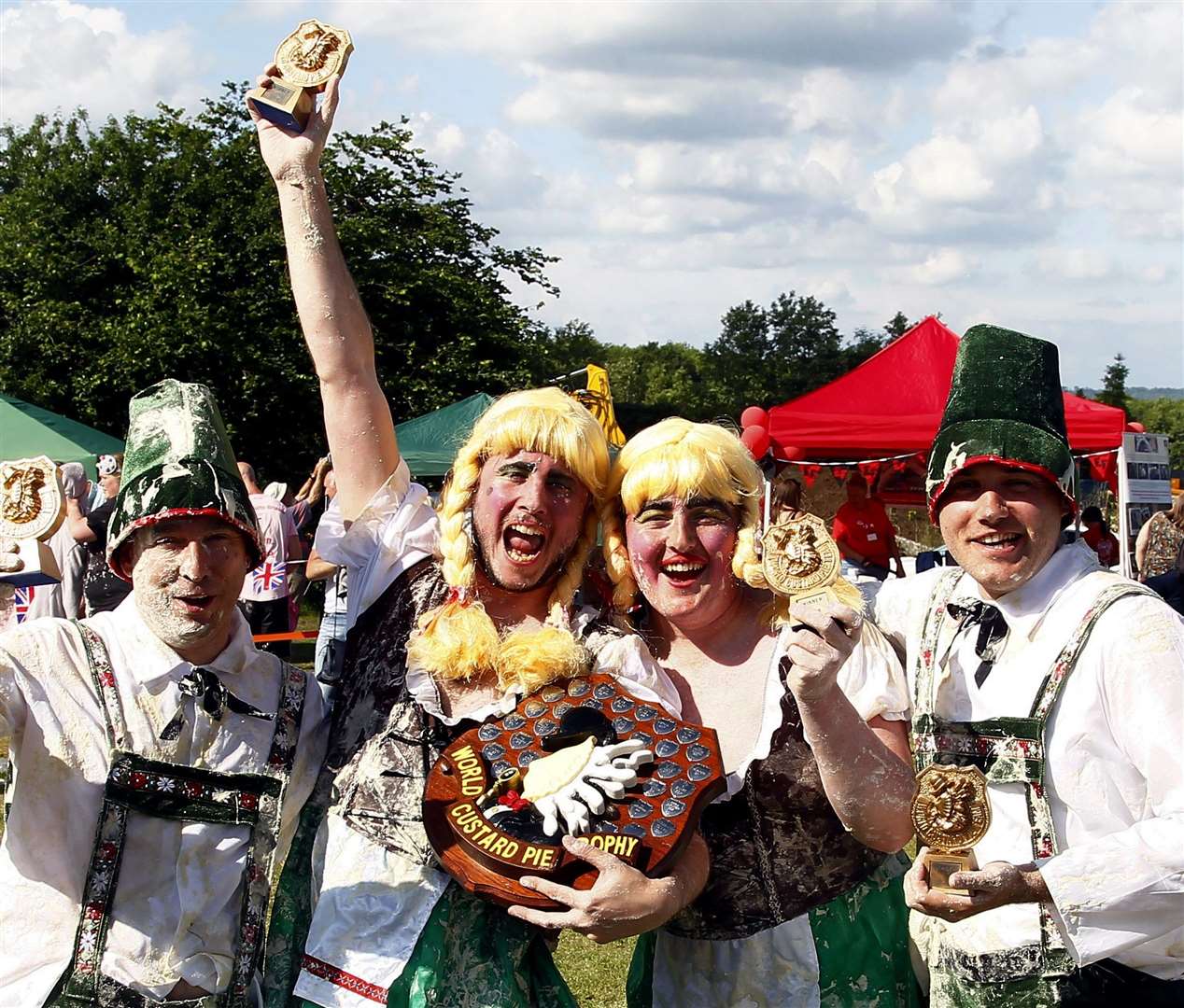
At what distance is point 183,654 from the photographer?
2.51 meters

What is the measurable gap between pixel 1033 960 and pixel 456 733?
3.78ft

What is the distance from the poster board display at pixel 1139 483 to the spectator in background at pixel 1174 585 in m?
1.65

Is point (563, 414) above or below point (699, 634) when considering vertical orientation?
above

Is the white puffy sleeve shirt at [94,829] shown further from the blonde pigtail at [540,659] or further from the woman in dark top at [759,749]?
the woman in dark top at [759,749]

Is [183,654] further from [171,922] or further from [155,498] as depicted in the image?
[171,922]

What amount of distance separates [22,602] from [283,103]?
1235 millimetres

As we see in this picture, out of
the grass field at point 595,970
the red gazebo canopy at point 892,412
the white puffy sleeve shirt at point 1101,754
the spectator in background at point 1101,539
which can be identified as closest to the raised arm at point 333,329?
the white puffy sleeve shirt at point 1101,754

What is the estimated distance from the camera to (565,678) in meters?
2.68

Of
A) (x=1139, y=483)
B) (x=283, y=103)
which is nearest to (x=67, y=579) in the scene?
(x=283, y=103)

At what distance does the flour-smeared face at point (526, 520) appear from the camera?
2830 mm

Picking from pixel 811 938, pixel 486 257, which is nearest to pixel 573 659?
pixel 811 938

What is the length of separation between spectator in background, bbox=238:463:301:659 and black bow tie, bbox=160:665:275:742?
6441 mm

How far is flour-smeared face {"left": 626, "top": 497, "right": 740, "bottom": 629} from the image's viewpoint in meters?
2.81

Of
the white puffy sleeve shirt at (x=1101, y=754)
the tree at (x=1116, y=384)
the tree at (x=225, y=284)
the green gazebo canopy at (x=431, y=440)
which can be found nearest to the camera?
the white puffy sleeve shirt at (x=1101, y=754)
